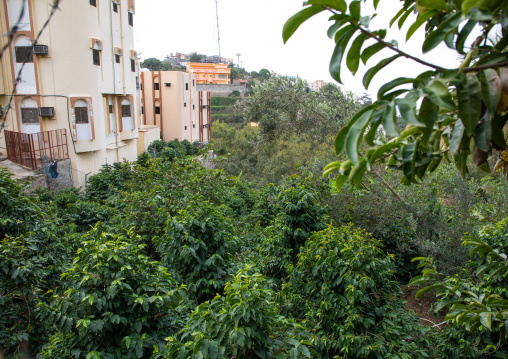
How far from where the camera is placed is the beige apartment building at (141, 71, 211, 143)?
25.5 meters

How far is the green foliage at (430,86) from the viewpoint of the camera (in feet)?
3.17

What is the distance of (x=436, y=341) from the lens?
3549mm

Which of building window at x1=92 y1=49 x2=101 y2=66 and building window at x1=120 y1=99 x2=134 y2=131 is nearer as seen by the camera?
building window at x1=92 y1=49 x2=101 y2=66

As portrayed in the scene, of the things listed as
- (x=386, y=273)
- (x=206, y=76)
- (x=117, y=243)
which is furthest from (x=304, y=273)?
(x=206, y=76)

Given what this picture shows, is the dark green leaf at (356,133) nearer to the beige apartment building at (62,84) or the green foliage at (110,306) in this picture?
the green foliage at (110,306)

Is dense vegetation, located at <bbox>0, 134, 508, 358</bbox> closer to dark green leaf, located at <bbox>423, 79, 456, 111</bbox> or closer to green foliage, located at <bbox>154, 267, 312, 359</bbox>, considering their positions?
green foliage, located at <bbox>154, 267, 312, 359</bbox>

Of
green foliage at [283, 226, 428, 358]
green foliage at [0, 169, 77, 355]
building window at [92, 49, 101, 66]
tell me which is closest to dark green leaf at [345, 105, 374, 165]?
green foliage at [283, 226, 428, 358]

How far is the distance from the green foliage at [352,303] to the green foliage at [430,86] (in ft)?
7.97

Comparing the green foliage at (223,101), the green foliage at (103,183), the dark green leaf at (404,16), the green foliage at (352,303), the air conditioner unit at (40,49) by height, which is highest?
the air conditioner unit at (40,49)

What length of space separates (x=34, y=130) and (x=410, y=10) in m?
13.9

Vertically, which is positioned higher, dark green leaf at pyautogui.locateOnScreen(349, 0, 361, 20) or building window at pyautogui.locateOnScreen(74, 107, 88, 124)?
dark green leaf at pyautogui.locateOnScreen(349, 0, 361, 20)

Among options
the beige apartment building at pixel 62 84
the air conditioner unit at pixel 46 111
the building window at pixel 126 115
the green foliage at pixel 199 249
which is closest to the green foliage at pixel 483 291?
the green foliage at pixel 199 249

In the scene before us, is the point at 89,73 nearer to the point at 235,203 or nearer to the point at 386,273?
the point at 235,203

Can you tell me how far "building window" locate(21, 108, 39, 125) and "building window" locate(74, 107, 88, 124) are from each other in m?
1.24
